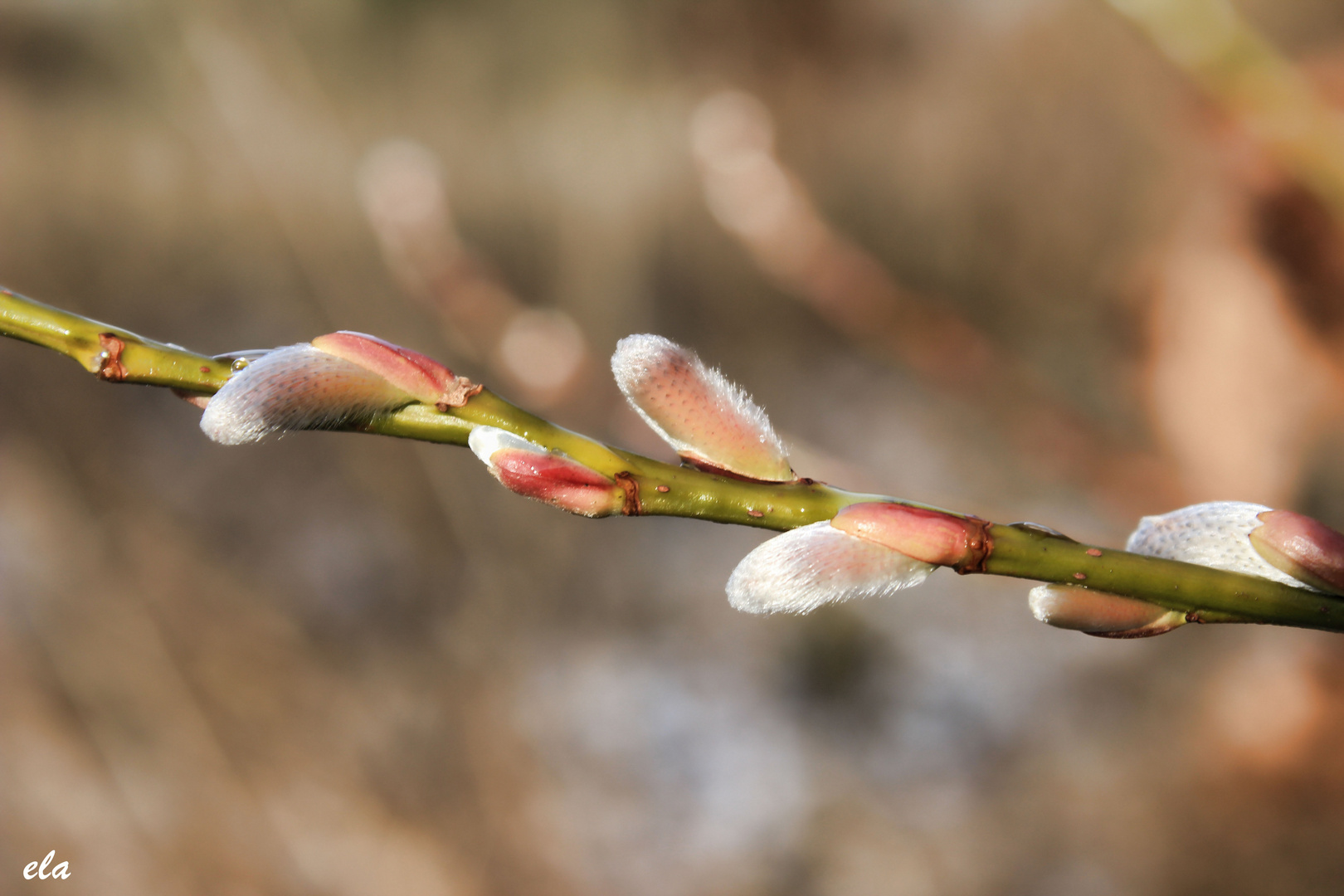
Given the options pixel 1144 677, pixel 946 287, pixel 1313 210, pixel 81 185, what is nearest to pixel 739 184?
pixel 946 287

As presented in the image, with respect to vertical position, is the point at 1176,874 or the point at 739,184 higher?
the point at 739,184

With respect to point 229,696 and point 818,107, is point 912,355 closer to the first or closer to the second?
point 818,107

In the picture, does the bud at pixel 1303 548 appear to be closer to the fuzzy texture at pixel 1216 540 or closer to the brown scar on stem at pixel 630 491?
the fuzzy texture at pixel 1216 540

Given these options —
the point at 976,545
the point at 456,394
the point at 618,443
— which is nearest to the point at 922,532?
the point at 976,545

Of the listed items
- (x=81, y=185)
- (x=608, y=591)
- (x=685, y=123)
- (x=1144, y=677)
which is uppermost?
(x=81, y=185)

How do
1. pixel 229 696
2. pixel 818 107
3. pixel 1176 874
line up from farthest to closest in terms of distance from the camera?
1. pixel 229 696
2. pixel 818 107
3. pixel 1176 874

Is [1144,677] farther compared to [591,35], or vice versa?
[591,35]

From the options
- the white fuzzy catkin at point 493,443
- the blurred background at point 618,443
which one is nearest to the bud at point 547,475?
the white fuzzy catkin at point 493,443
